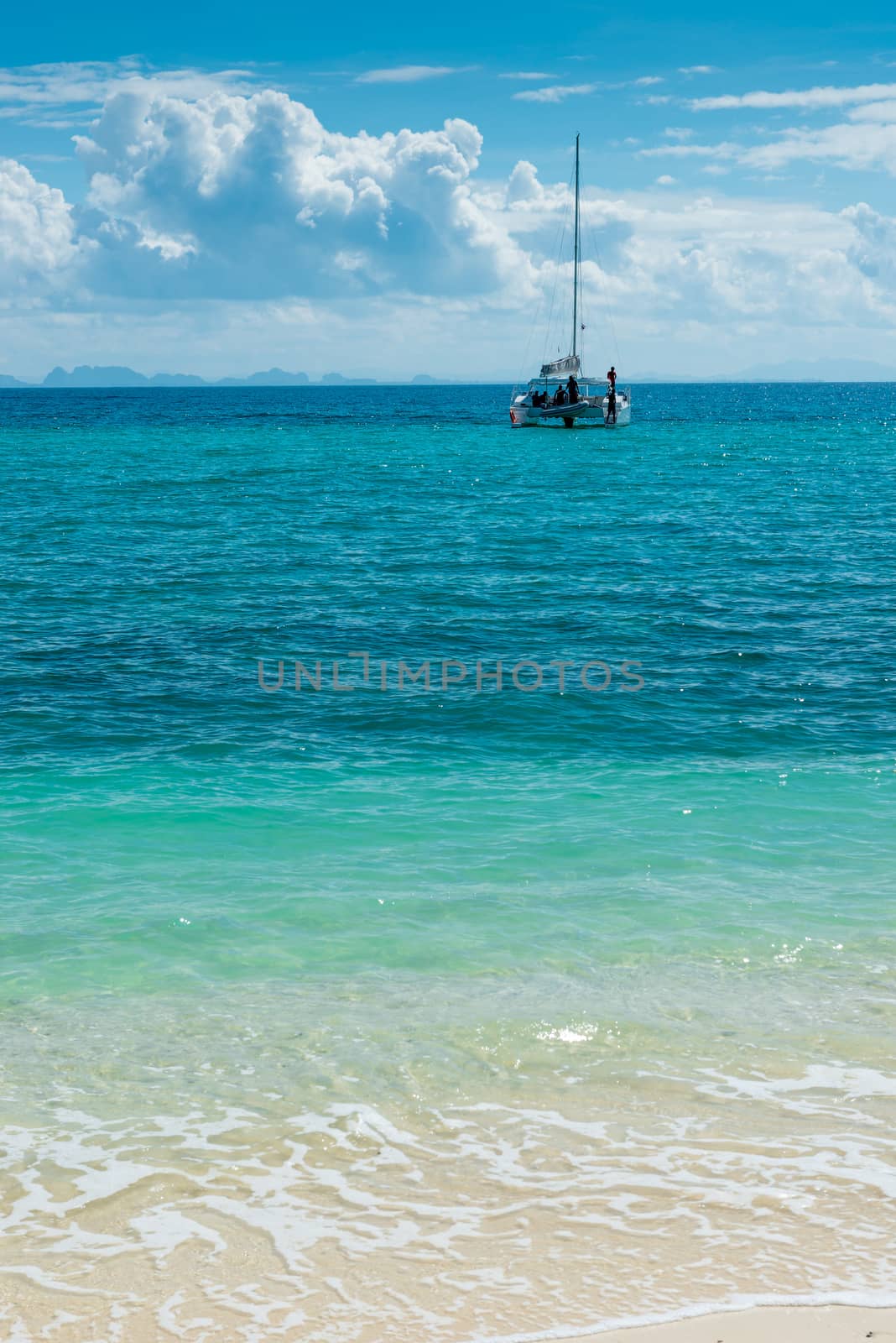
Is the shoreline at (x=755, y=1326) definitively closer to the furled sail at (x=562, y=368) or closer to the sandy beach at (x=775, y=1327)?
the sandy beach at (x=775, y=1327)

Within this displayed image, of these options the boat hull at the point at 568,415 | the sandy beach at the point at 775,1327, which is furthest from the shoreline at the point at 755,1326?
the boat hull at the point at 568,415

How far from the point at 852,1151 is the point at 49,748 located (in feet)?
46.2

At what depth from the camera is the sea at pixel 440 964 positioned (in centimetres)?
704

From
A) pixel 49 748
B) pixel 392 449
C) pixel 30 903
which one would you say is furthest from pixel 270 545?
pixel 392 449

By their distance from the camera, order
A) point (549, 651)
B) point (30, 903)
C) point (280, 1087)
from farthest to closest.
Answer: point (549, 651) → point (30, 903) → point (280, 1087)

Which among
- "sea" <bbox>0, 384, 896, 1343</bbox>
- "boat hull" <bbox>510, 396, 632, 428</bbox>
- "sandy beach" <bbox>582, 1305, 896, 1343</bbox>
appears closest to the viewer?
"sandy beach" <bbox>582, 1305, 896, 1343</bbox>

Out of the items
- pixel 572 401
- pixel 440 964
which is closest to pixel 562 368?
pixel 572 401

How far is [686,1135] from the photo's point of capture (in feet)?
27.1

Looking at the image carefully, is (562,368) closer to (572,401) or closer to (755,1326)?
(572,401)

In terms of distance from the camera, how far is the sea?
7.04 m

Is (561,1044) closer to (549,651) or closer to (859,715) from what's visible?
(859,715)

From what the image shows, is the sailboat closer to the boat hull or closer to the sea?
the boat hull

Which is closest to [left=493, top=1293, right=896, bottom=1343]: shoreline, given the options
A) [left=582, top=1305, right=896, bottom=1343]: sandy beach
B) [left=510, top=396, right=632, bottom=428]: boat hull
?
[left=582, top=1305, right=896, bottom=1343]: sandy beach

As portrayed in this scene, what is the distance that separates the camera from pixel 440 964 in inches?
444
